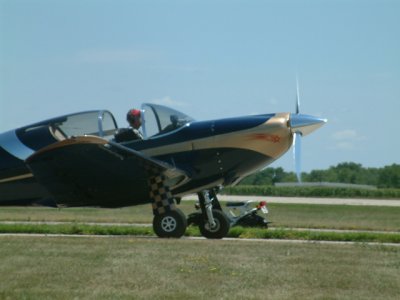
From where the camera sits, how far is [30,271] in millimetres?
9133

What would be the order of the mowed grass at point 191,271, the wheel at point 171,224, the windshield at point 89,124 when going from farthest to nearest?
1. the windshield at point 89,124
2. the wheel at point 171,224
3. the mowed grass at point 191,271

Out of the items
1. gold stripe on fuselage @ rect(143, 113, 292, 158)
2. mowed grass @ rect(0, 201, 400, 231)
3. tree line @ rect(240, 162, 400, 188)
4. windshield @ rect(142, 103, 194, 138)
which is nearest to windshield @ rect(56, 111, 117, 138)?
windshield @ rect(142, 103, 194, 138)

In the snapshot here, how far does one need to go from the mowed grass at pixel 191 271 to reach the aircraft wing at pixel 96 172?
5.79ft

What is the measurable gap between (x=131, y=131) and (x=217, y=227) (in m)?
2.70

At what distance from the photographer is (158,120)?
14477mm

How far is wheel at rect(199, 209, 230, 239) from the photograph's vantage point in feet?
50.0

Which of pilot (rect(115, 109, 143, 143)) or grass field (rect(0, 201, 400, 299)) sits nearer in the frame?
grass field (rect(0, 201, 400, 299))

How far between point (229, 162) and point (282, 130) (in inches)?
47.8

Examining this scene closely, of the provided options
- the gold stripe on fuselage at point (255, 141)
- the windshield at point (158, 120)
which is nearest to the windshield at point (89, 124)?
the windshield at point (158, 120)

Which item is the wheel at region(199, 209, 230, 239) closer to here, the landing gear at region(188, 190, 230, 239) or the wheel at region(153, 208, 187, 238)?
the landing gear at region(188, 190, 230, 239)

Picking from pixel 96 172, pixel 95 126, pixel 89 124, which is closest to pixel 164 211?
pixel 96 172

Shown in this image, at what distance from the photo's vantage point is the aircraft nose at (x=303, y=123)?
14141mm

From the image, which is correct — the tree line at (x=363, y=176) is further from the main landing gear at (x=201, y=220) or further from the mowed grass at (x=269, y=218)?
the main landing gear at (x=201, y=220)

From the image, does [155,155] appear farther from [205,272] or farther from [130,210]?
[130,210]
